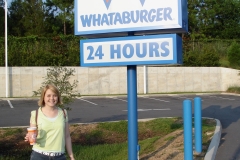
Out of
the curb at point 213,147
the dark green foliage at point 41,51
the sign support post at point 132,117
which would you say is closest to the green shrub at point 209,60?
the dark green foliage at point 41,51

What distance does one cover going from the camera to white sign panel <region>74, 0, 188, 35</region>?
770cm

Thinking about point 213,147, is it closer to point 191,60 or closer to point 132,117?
point 132,117

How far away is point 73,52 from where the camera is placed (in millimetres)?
30844

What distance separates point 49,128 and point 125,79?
24.3m

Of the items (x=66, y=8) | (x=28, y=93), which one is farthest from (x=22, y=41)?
(x=66, y=8)

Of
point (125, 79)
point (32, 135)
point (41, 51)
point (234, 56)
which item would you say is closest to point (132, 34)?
point (32, 135)

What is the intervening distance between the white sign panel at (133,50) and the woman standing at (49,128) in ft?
10.3

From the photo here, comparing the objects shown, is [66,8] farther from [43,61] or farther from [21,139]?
[21,139]

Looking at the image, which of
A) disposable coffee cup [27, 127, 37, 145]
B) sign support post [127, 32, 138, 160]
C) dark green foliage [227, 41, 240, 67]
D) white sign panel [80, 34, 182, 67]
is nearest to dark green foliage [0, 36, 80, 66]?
dark green foliage [227, 41, 240, 67]

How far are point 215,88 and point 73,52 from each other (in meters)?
11.2

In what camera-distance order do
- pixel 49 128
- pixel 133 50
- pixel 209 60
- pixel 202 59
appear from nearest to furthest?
1. pixel 49 128
2. pixel 133 50
3. pixel 202 59
4. pixel 209 60

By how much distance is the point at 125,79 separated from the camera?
29062 mm

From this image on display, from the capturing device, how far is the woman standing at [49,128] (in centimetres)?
476

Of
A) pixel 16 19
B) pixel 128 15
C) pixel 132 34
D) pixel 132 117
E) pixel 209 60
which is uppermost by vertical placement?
pixel 16 19
